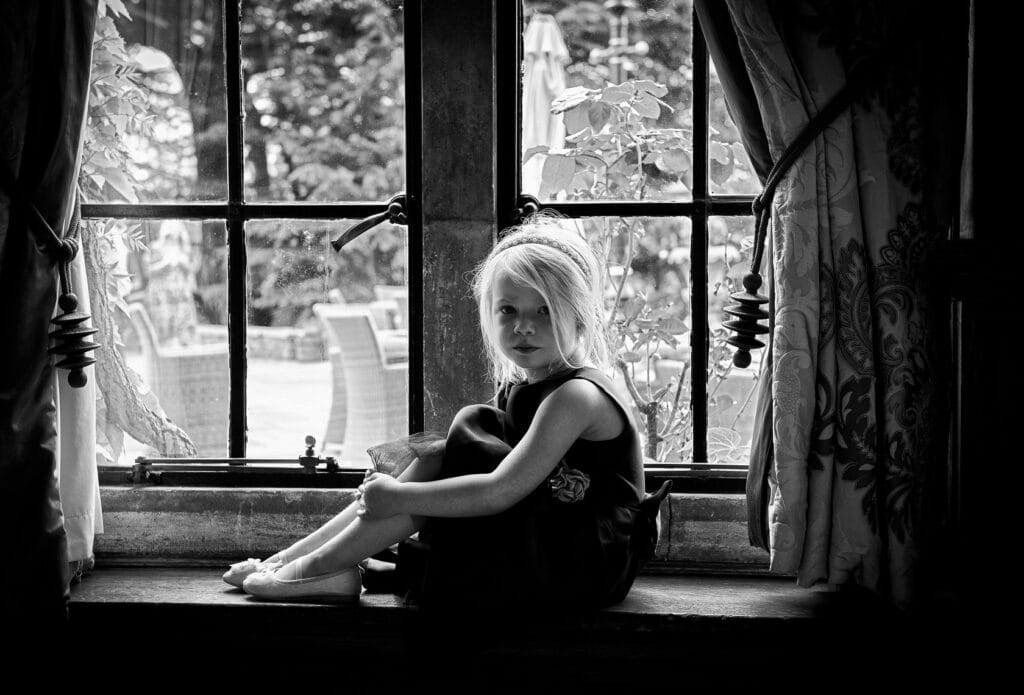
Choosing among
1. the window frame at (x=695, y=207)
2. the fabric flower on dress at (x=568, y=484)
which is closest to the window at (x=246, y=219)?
the window frame at (x=695, y=207)

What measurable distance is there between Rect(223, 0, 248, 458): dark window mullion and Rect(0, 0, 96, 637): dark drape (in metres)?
0.30

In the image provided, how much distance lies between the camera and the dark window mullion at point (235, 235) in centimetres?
193

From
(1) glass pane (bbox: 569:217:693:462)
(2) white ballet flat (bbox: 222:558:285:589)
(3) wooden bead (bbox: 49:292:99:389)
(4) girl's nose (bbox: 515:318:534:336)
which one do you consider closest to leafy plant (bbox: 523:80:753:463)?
(1) glass pane (bbox: 569:217:693:462)

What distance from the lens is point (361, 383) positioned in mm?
1999

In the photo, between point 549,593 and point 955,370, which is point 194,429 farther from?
point 955,370

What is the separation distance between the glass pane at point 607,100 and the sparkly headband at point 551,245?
23cm

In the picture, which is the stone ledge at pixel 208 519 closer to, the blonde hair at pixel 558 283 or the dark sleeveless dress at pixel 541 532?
the dark sleeveless dress at pixel 541 532

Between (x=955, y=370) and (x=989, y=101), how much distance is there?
0.44 meters

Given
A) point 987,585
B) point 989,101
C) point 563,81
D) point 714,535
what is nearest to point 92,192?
point 563,81

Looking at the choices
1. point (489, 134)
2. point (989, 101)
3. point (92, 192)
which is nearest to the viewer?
point (989, 101)

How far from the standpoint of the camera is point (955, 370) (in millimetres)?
1646

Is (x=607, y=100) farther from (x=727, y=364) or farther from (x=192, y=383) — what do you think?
(x=192, y=383)

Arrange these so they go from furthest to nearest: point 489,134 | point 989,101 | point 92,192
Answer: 1. point 92,192
2. point 489,134
3. point 989,101

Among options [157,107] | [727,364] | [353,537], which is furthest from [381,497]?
[157,107]
